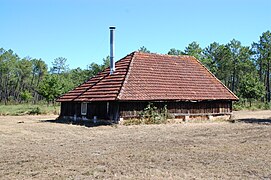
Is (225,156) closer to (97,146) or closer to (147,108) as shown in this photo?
(97,146)

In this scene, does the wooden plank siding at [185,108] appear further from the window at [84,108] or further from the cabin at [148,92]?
the window at [84,108]

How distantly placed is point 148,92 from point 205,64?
40248 mm

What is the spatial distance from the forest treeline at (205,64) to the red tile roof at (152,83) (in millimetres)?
16267

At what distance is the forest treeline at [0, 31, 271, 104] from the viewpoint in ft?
160

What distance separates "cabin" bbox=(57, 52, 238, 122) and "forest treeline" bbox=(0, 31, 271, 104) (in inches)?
633

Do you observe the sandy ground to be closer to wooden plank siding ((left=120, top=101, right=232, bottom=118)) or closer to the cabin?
wooden plank siding ((left=120, top=101, right=232, bottom=118))

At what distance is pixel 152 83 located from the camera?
81.1 feet

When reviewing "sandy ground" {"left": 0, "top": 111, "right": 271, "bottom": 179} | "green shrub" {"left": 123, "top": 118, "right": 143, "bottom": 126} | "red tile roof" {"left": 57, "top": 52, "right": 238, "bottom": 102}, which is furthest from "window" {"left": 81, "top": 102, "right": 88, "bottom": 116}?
"sandy ground" {"left": 0, "top": 111, "right": 271, "bottom": 179}

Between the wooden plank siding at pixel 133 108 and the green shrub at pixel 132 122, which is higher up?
the wooden plank siding at pixel 133 108

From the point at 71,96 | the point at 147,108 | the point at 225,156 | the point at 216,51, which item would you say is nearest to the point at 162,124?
the point at 147,108

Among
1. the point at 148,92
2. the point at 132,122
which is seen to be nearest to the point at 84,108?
the point at 132,122

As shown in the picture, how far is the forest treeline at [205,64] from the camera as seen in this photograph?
48.6 metres

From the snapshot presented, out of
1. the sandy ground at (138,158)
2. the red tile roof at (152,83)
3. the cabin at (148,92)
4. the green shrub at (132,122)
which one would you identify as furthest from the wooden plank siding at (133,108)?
the sandy ground at (138,158)

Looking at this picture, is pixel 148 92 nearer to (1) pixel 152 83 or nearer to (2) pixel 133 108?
(1) pixel 152 83
